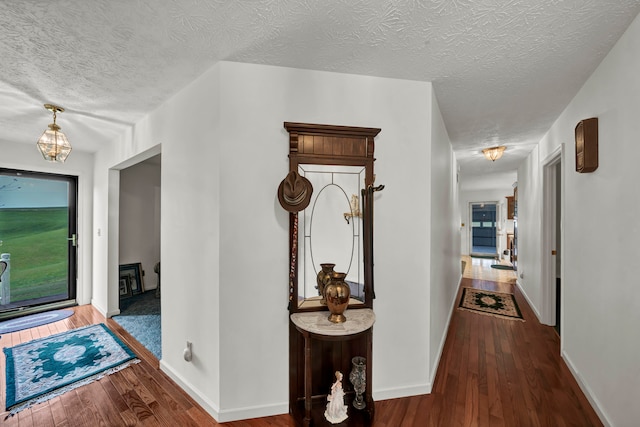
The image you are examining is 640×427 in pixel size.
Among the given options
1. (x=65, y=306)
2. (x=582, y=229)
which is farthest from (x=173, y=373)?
(x=582, y=229)

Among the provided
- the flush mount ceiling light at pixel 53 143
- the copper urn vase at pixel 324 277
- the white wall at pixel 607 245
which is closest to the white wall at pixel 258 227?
the copper urn vase at pixel 324 277

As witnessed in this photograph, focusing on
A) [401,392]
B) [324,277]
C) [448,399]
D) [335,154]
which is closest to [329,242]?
[324,277]

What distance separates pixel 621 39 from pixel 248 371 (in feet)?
10.2

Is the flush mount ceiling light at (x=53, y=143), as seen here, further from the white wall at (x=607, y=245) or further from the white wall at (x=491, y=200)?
the white wall at (x=491, y=200)

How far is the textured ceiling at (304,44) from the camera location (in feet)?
4.46

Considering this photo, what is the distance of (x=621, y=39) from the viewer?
63.8 inches

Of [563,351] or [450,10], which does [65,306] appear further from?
[563,351]

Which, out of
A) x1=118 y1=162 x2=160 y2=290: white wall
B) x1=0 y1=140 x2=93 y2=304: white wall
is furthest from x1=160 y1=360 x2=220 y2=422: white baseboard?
x1=118 y1=162 x2=160 y2=290: white wall

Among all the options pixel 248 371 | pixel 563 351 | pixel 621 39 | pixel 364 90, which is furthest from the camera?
pixel 563 351

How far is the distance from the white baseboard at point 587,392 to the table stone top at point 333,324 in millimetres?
1598

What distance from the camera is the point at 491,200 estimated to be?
902 centimetres

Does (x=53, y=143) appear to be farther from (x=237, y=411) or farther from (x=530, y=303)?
(x=530, y=303)

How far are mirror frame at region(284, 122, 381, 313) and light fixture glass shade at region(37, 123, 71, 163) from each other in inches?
89.8

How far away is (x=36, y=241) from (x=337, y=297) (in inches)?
176
